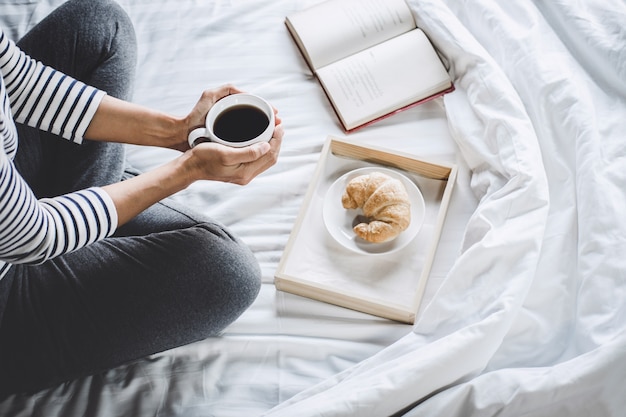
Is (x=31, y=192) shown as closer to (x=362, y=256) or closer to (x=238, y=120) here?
(x=238, y=120)

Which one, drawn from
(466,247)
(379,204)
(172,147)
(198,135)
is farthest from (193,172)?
(466,247)

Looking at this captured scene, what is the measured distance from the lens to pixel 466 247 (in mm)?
943

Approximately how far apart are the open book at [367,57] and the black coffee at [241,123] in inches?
12.0

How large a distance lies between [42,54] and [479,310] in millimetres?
762

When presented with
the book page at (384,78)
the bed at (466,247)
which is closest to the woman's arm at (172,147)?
the bed at (466,247)

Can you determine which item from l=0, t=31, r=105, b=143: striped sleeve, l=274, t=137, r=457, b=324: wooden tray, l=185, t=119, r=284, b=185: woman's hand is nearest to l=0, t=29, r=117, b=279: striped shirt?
l=0, t=31, r=105, b=143: striped sleeve

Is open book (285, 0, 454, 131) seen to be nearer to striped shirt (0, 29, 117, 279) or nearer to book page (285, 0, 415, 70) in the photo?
book page (285, 0, 415, 70)

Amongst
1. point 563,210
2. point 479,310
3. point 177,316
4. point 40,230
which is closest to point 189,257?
point 177,316

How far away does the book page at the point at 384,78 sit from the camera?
113 centimetres

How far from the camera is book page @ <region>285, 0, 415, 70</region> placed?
1192mm

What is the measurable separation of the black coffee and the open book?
30 centimetres

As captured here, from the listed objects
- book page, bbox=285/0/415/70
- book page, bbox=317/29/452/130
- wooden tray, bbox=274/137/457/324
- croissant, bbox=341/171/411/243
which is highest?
book page, bbox=285/0/415/70

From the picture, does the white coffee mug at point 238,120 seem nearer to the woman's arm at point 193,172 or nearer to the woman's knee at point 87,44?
the woman's arm at point 193,172

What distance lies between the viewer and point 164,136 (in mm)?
969
